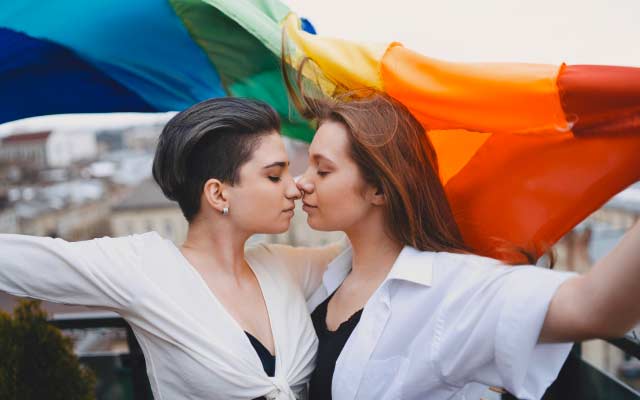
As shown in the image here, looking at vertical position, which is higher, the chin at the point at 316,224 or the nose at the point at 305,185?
the nose at the point at 305,185

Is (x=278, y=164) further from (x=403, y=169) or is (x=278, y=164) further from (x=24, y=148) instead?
(x=24, y=148)

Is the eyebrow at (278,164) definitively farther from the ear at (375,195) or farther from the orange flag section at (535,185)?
the orange flag section at (535,185)

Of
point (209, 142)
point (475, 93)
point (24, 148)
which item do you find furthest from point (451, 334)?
point (24, 148)

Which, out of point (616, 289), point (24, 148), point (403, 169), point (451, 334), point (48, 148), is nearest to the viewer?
point (616, 289)

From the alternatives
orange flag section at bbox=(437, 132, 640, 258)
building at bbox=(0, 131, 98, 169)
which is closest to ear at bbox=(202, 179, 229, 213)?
orange flag section at bbox=(437, 132, 640, 258)

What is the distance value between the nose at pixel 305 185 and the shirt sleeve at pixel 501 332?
1.96 ft

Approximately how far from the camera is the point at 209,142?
6.41 ft

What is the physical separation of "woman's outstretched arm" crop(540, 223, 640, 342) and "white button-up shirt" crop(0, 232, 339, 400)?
2.86 feet

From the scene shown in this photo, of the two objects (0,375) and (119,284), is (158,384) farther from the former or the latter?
(0,375)

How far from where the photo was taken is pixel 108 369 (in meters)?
3.25

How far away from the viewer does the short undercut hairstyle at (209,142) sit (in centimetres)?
193

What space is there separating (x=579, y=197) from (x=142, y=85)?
2.00 metres

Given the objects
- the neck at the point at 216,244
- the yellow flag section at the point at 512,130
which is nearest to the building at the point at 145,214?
the neck at the point at 216,244

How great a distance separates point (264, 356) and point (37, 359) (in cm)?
158
